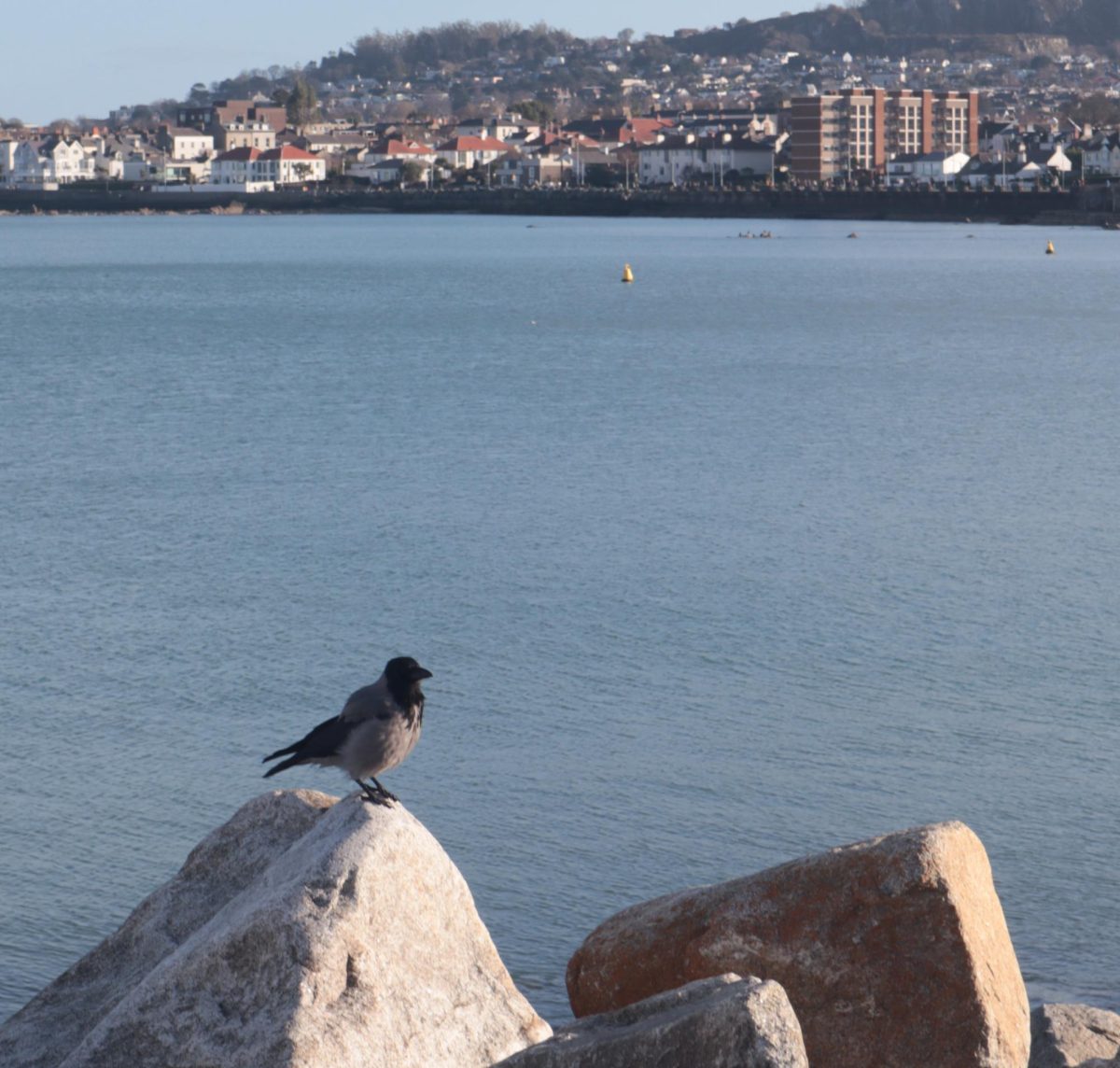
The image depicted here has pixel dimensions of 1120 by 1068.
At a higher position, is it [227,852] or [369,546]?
[227,852]

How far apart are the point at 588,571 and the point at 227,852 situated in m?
11.6

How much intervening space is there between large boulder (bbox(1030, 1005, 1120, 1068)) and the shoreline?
11696cm

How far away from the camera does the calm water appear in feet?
34.1

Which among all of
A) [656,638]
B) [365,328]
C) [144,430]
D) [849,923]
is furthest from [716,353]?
[849,923]

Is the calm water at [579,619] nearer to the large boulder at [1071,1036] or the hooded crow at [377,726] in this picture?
the large boulder at [1071,1036]

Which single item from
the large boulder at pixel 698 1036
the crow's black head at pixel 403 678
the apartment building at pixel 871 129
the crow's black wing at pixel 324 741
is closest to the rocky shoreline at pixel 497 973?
the large boulder at pixel 698 1036

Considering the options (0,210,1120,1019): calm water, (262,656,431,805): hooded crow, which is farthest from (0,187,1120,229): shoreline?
(262,656,431,805): hooded crow

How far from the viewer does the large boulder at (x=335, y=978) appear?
5.16 meters

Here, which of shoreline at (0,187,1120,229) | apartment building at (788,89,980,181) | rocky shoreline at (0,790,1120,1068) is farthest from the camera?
apartment building at (788,89,980,181)

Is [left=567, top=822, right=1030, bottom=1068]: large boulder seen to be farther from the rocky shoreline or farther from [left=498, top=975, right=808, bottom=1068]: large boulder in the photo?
[left=498, top=975, right=808, bottom=1068]: large boulder

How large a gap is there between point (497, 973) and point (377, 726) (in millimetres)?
827

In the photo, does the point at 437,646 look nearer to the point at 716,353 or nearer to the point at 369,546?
the point at 369,546

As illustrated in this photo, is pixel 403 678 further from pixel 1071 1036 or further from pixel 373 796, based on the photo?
pixel 1071 1036

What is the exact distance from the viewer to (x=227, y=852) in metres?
6.18
